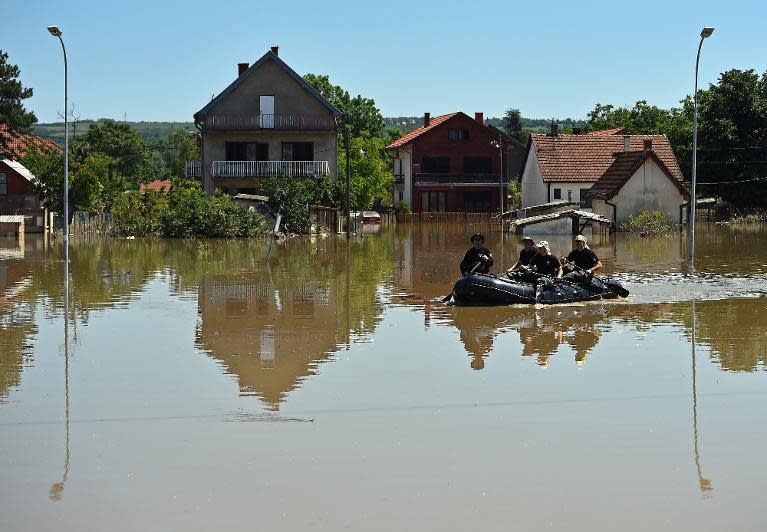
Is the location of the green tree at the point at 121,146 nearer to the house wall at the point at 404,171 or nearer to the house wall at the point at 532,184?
the house wall at the point at 404,171

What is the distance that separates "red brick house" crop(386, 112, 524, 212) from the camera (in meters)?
92.2

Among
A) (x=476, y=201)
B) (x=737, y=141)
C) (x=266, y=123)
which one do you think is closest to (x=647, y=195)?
(x=737, y=141)

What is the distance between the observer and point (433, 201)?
9319cm

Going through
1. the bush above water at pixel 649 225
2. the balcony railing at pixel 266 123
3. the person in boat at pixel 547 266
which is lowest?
the person in boat at pixel 547 266

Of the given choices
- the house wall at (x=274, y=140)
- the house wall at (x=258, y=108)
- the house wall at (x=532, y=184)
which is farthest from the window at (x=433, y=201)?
the house wall at (x=258, y=108)

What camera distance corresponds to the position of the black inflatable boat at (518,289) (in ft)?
77.6

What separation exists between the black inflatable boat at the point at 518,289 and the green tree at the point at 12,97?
176ft

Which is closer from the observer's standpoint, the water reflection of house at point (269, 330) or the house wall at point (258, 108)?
the water reflection of house at point (269, 330)

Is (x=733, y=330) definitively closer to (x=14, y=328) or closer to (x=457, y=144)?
(x=14, y=328)

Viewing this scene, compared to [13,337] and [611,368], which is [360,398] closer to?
[611,368]

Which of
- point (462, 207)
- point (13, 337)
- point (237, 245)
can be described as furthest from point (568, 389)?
point (462, 207)

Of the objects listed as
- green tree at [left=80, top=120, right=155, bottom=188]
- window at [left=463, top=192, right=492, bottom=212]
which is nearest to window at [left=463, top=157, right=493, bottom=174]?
window at [left=463, top=192, right=492, bottom=212]

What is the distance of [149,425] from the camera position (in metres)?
12.7

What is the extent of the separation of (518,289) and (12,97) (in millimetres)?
55301
